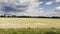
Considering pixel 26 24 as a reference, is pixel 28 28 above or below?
above

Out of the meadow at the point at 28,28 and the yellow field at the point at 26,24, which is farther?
the yellow field at the point at 26,24

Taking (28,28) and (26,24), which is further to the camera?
(26,24)

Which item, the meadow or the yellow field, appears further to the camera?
the yellow field
